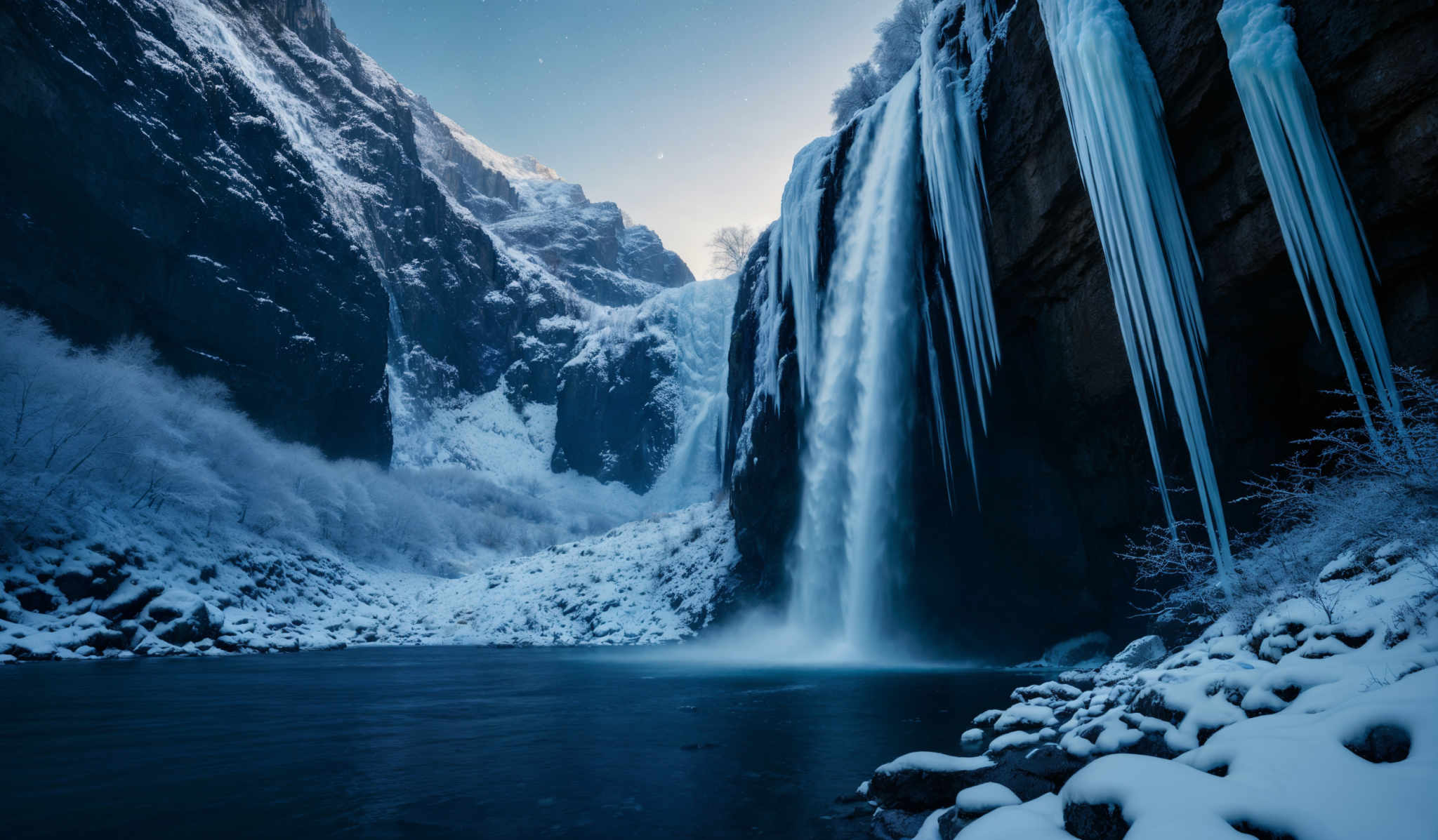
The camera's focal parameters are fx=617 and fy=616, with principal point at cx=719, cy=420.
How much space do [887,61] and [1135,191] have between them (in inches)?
885

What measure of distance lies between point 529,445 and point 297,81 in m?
46.8

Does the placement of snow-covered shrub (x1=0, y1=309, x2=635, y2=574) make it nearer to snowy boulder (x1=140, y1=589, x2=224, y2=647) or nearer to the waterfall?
snowy boulder (x1=140, y1=589, x2=224, y2=647)

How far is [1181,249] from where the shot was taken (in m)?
10.9

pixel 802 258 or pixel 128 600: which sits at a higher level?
pixel 802 258

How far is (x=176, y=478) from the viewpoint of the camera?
101 feet

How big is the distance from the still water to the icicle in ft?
27.0

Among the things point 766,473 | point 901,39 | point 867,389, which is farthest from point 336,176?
point 867,389

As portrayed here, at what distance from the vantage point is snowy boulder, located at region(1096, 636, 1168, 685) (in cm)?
906

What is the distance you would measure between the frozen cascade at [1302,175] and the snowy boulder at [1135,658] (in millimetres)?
4611

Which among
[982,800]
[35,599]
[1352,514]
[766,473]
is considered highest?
[766,473]

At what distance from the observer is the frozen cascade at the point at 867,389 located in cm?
1880

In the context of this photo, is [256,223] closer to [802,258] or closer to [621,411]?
[621,411]

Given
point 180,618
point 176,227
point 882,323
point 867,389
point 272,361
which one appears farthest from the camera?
point 272,361

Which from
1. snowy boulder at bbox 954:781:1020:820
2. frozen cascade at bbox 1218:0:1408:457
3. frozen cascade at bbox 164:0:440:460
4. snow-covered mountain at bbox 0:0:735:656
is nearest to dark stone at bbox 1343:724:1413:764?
snowy boulder at bbox 954:781:1020:820
